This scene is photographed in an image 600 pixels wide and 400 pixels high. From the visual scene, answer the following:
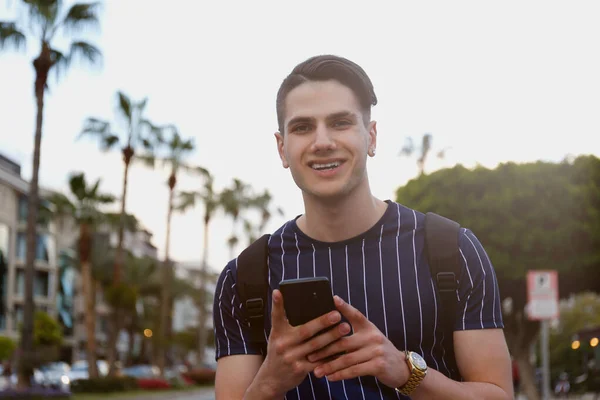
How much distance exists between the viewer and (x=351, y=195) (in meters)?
3.18

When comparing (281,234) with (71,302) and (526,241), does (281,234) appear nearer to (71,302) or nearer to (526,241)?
(526,241)

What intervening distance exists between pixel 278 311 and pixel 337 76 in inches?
38.6

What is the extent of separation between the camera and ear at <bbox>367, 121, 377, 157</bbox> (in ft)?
10.7

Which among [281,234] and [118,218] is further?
[118,218]

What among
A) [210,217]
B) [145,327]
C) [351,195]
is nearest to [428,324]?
[351,195]

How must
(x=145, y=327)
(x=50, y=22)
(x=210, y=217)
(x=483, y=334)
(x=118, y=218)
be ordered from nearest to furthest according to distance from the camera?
(x=483, y=334) < (x=50, y=22) < (x=118, y=218) < (x=210, y=217) < (x=145, y=327)

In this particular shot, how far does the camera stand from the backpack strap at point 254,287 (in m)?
3.14

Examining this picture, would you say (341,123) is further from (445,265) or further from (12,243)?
(12,243)

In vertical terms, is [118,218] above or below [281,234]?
above

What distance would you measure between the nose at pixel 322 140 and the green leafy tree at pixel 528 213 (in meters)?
30.0

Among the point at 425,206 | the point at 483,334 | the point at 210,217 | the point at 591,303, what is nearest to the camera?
the point at 483,334

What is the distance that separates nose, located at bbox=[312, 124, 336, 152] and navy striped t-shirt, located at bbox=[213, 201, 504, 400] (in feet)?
1.14

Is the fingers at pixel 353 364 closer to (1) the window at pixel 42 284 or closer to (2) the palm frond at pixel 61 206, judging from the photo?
(2) the palm frond at pixel 61 206

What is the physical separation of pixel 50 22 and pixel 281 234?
27097mm
